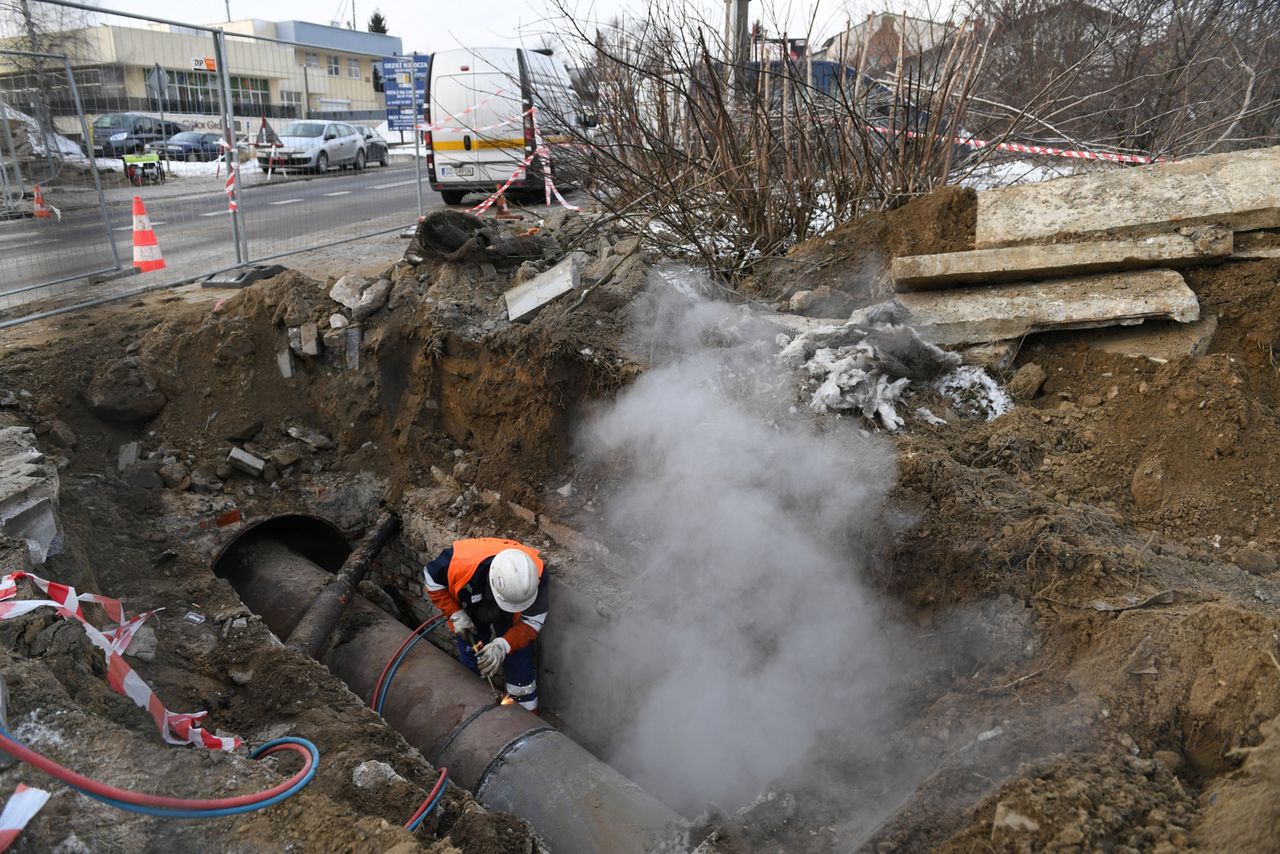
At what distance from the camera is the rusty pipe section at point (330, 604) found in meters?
4.47

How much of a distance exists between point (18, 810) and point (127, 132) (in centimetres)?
706

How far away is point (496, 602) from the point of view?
4379mm

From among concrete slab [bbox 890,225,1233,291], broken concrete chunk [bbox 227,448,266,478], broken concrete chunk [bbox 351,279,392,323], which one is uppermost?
concrete slab [bbox 890,225,1233,291]

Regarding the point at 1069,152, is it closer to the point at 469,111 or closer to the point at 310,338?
the point at 310,338

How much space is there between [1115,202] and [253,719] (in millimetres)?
5248

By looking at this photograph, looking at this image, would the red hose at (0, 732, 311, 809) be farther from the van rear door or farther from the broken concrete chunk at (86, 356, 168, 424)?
the van rear door

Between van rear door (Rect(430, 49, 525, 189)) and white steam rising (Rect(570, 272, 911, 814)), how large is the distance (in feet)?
21.1

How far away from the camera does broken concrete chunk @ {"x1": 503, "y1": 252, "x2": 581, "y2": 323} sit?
5.42 m

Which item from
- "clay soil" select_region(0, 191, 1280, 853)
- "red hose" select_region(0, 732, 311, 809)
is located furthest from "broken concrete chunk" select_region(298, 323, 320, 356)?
"red hose" select_region(0, 732, 311, 809)

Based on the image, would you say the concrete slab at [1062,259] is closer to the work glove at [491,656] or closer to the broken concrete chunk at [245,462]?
the work glove at [491,656]

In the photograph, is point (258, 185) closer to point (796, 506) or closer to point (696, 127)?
point (696, 127)

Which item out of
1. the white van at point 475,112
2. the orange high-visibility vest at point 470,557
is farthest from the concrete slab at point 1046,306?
the white van at point 475,112

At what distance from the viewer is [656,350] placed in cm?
494

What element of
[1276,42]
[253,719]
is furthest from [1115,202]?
[1276,42]
